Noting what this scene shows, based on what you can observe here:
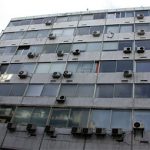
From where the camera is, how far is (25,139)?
20.2 metres

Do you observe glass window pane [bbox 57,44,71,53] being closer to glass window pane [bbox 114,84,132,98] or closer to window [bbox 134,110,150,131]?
glass window pane [bbox 114,84,132,98]

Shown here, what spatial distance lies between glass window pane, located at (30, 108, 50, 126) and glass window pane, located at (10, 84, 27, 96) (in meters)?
2.70

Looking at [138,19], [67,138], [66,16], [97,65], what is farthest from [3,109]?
[138,19]

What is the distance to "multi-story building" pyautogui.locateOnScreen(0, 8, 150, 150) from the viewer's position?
19266 millimetres

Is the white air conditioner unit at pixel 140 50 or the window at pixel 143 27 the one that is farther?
the window at pixel 143 27

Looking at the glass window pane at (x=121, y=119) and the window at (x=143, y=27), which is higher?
the window at (x=143, y=27)

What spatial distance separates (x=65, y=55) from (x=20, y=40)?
6521 mm

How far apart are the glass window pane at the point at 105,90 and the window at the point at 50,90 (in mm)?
3643

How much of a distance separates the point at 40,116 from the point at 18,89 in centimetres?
407

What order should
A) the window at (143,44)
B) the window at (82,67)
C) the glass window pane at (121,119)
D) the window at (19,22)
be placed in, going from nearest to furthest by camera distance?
the glass window pane at (121,119) < the window at (82,67) < the window at (143,44) < the window at (19,22)

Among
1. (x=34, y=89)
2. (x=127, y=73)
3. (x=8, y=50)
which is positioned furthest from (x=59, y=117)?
(x=8, y=50)

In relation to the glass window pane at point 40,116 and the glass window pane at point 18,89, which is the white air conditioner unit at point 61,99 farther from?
the glass window pane at point 18,89

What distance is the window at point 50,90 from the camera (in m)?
22.9

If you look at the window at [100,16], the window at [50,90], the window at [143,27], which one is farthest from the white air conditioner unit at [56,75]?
the window at [100,16]
